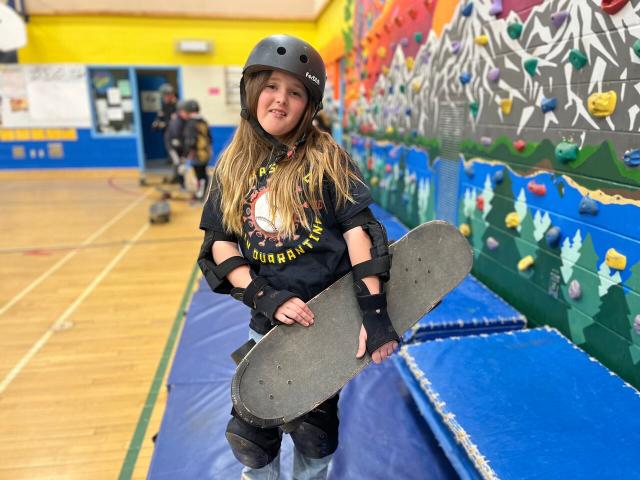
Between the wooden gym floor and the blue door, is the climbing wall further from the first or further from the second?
the blue door

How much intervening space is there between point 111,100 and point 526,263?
9.71m

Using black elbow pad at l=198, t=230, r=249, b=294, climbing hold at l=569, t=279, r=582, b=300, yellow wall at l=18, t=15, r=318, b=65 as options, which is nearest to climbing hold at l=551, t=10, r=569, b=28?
climbing hold at l=569, t=279, r=582, b=300

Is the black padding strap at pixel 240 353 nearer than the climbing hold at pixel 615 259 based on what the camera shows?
Yes

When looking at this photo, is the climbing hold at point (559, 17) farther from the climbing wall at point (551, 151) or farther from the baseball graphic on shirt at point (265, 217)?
the baseball graphic on shirt at point (265, 217)

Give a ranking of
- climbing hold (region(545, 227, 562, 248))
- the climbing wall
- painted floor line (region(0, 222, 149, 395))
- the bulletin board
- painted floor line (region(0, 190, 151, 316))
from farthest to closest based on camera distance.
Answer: the bulletin board
painted floor line (region(0, 190, 151, 316))
painted floor line (region(0, 222, 149, 395))
climbing hold (region(545, 227, 562, 248))
the climbing wall

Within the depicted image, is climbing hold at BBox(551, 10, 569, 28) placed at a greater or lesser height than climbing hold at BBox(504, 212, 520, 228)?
greater

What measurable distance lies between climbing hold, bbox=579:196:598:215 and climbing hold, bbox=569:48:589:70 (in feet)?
1.81

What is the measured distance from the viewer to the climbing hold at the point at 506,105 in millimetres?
2510

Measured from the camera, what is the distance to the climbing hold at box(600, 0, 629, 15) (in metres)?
1.71

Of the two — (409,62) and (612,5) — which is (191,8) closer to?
(409,62)

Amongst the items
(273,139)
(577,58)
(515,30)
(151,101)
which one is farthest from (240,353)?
(151,101)

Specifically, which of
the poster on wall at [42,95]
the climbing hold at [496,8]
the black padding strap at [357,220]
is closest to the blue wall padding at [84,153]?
the poster on wall at [42,95]

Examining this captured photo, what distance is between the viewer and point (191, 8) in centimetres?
955

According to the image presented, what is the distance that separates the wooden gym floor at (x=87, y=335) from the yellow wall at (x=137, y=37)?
14.9 ft
